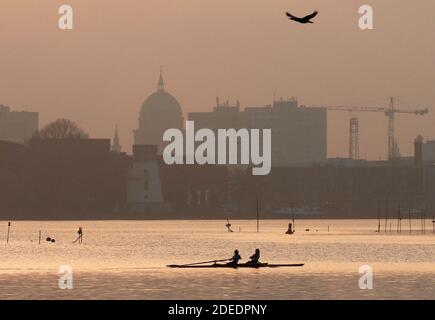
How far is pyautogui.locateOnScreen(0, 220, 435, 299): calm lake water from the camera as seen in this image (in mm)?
88812

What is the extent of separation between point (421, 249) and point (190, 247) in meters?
26.4

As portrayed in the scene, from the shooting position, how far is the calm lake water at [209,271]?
88812 millimetres

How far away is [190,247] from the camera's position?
526ft

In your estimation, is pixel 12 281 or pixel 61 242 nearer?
pixel 12 281

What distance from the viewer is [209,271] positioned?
354 feet

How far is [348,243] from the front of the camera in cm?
17138
